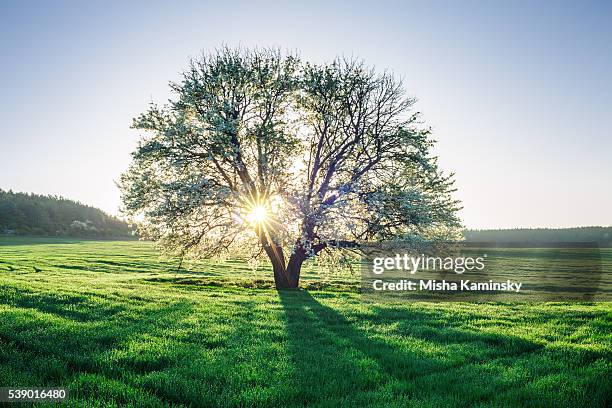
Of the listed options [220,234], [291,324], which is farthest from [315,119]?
[291,324]

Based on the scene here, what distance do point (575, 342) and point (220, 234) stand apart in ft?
62.3

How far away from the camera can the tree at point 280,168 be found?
22.3 meters

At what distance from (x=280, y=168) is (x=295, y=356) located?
52.8ft

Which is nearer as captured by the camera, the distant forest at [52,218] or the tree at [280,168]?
the tree at [280,168]

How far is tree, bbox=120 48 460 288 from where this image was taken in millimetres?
22344

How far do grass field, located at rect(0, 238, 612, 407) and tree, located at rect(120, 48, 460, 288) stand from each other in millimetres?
8399

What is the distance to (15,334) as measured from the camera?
31.0 ft

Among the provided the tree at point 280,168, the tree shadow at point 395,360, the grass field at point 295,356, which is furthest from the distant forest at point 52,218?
the tree shadow at point 395,360

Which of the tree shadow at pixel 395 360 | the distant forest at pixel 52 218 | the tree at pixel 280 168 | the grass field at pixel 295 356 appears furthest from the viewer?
the distant forest at pixel 52 218

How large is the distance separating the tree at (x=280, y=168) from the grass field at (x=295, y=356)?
8.40 meters

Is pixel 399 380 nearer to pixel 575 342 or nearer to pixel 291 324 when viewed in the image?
pixel 291 324

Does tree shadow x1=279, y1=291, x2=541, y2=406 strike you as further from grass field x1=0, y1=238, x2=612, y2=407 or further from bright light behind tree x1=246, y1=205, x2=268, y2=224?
bright light behind tree x1=246, y1=205, x2=268, y2=224

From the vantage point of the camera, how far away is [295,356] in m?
8.91

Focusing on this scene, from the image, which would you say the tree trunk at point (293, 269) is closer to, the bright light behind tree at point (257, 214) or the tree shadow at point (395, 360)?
the bright light behind tree at point (257, 214)
